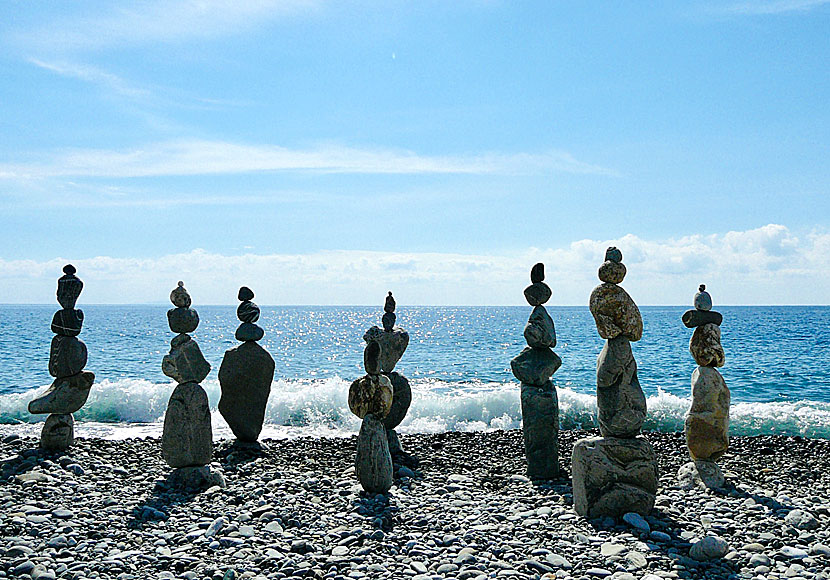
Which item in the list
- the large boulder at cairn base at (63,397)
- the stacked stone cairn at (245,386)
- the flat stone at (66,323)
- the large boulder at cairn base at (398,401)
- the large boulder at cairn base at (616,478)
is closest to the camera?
the large boulder at cairn base at (616,478)

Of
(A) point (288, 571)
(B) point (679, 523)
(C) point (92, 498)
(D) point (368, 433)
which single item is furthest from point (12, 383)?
(B) point (679, 523)

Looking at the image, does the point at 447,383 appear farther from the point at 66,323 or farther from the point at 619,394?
the point at 619,394

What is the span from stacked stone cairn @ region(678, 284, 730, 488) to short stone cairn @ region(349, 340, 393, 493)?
3.98 metres

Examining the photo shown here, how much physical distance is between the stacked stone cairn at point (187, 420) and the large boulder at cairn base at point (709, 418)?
255 inches

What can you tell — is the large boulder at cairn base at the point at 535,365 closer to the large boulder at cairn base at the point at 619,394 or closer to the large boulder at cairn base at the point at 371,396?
the large boulder at cairn base at the point at 619,394

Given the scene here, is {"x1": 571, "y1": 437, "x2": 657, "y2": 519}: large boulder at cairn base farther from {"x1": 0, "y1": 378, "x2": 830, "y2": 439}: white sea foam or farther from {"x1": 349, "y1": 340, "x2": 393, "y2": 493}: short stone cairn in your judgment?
{"x1": 0, "y1": 378, "x2": 830, "y2": 439}: white sea foam

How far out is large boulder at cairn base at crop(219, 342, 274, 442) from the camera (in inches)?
447

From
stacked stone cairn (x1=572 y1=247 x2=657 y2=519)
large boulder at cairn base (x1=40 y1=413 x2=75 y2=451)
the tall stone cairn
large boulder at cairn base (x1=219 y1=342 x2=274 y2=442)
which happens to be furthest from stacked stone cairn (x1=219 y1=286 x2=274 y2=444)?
stacked stone cairn (x1=572 y1=247 x2=657 y2=519)

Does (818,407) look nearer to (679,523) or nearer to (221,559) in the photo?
(679,523)

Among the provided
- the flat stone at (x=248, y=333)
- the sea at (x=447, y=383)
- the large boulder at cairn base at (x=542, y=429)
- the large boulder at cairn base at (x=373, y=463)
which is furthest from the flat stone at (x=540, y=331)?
the sea at (x=447, y=383)

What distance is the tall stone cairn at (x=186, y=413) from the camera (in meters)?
8.70

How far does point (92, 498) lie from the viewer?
8.12 metres

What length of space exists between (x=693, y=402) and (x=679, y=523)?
2.37 metres

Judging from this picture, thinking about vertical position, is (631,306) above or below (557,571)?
above
